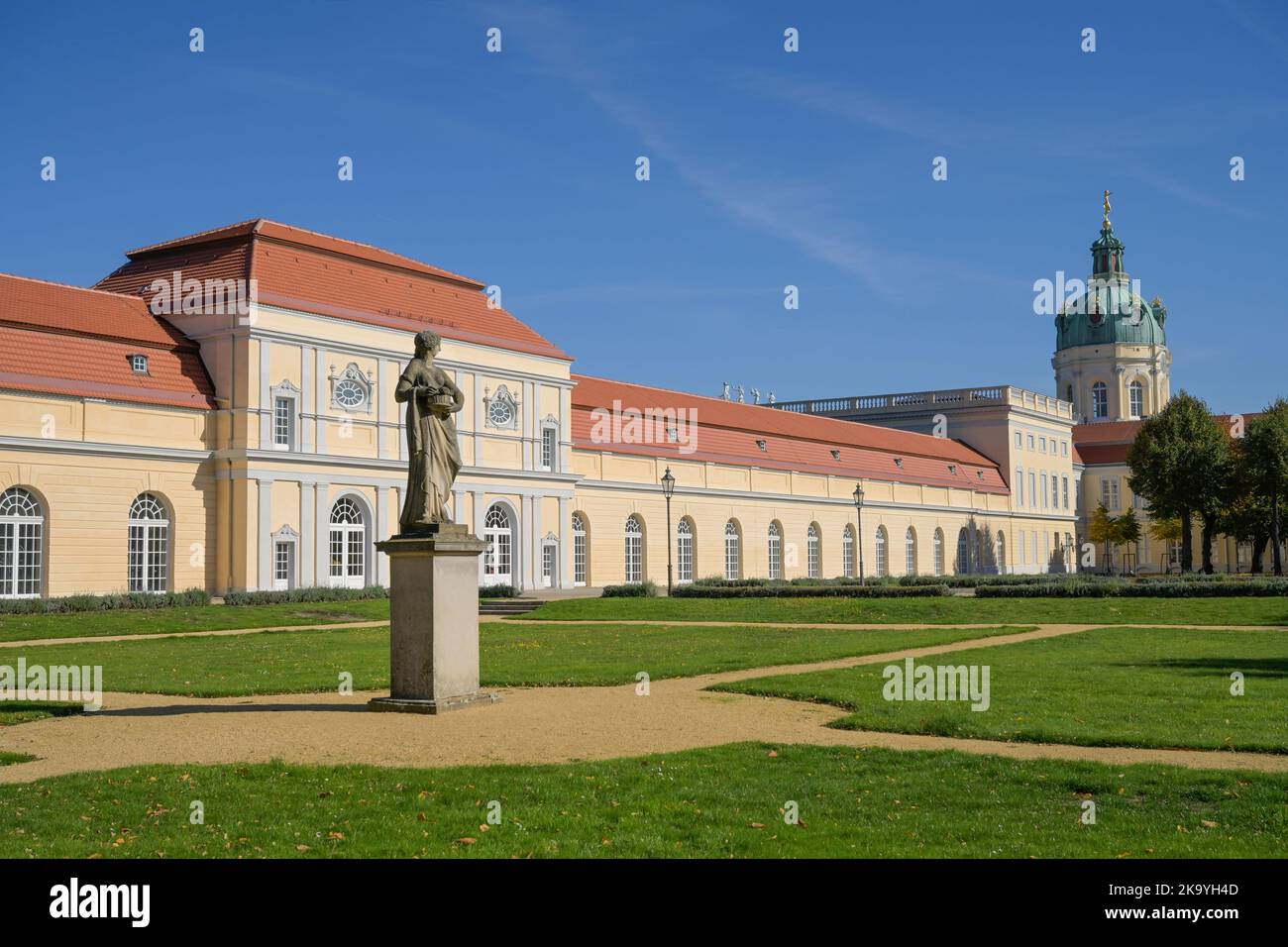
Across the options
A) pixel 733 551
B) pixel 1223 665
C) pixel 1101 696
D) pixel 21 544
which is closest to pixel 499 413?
pixel 733 551

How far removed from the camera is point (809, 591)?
40719mm

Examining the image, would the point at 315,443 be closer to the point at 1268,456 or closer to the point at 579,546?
the point at 579,546

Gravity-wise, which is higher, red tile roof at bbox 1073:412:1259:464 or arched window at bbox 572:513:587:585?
red tile roof at bbox 1073:412:1259:464

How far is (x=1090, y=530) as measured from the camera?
323 feet

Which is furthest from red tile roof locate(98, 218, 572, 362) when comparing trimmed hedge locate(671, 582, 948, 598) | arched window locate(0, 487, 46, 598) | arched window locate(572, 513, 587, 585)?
trimmed hedge locate(671, 582, 948, 598)

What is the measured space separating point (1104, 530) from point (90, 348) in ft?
257

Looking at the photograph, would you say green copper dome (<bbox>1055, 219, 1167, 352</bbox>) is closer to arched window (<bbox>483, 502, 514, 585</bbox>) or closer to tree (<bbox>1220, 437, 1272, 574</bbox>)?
tree (<bbox>1220, 437, 1272, 574</bbox>)

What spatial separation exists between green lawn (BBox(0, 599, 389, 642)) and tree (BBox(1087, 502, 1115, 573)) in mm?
71900

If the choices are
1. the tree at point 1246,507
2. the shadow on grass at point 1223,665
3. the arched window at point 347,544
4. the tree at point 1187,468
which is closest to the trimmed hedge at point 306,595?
→ the arched window at point 347,544

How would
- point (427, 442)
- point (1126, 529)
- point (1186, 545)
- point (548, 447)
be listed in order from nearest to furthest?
point (427, 442) < point (548, 447) < point (1186, 545) < point (1126, 529)

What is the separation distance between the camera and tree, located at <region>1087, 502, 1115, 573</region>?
310 feet

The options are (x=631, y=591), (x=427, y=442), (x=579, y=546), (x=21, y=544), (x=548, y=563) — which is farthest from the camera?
(x=579, y=546)

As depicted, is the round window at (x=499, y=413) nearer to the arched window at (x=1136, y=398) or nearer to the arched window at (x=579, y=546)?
the arched window at (x=579, y=546)

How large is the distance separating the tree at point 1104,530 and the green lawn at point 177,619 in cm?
7190
